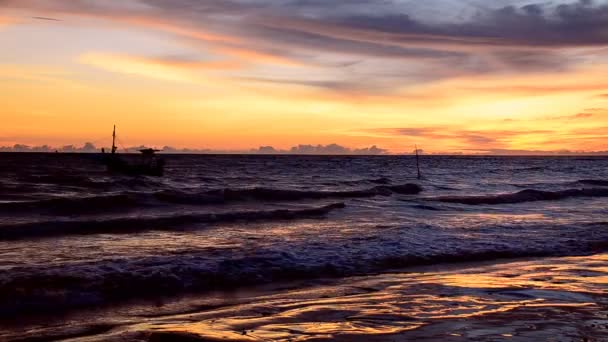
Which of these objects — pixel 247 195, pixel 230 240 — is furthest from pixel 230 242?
pixel 247 195

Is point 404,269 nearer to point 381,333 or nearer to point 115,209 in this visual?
point 381,333

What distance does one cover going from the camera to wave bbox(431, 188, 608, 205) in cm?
3331

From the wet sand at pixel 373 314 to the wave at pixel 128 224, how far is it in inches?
381

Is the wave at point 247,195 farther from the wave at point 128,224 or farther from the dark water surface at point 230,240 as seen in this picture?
the wave at point 128,224

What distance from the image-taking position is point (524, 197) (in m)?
36.0

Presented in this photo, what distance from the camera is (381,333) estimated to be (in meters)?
7.15

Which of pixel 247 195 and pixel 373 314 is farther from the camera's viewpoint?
pixel 247 195

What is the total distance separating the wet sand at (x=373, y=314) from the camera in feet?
23.2

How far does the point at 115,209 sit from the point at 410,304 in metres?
19.5

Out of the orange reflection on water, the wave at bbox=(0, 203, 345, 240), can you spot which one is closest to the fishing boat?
the wave at bbox=(0, 203, 345, 240)

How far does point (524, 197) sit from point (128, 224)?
25.3 meters

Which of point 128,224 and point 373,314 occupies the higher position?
point 373,314

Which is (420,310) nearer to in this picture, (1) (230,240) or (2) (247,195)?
(1) (230,240)

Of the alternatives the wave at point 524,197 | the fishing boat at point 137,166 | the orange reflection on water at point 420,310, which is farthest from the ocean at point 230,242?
the fishing boat at point 137,166
